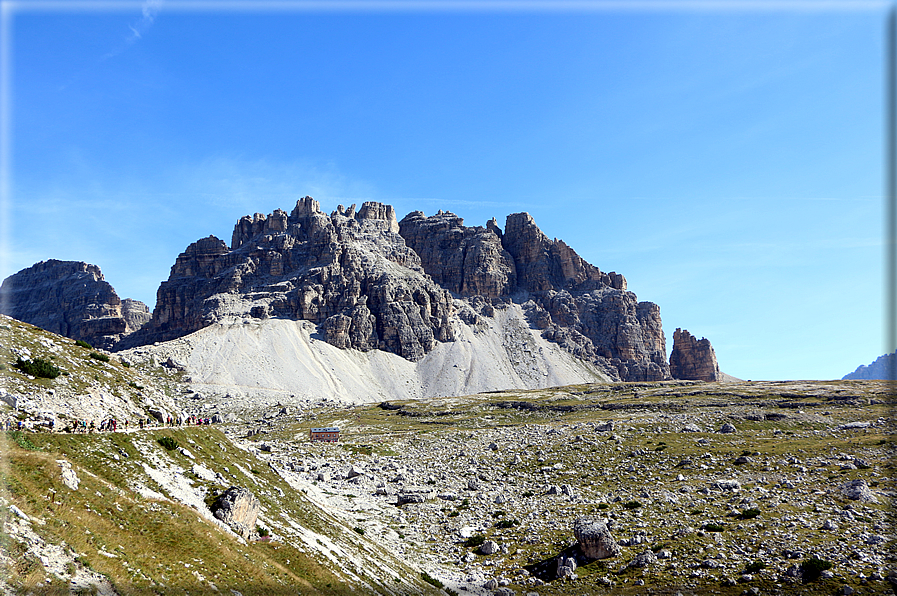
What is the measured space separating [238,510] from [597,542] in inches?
1053

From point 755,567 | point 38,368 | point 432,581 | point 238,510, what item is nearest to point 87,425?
point 38,368

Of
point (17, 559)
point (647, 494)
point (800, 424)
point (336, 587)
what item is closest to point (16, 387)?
point (17, 559)

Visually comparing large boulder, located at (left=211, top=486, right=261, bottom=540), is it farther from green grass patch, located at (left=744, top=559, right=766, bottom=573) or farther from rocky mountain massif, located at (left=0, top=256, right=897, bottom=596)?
green grass patch, located at (left=744, top=559, right=766, bottom=573)

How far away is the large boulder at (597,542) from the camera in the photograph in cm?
3912

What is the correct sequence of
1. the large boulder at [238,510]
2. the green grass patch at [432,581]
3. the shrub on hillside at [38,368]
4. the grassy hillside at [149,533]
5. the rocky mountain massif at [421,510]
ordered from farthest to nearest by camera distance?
the green grass patch at [432,581], the shrub on hillside at [38,368], the large boulder at [238,510], the rocky mountain massif at [421,510], the grassy hillside at [149,533]

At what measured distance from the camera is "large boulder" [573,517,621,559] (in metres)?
39.1

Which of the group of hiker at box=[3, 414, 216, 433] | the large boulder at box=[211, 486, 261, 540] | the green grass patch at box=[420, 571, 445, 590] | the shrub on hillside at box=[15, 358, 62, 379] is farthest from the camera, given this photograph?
the green grass patch at box=[420, 571, 445, 590]

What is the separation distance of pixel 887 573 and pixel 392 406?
177 meters

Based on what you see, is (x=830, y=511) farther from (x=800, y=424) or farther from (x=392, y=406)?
(x=392, y=406)

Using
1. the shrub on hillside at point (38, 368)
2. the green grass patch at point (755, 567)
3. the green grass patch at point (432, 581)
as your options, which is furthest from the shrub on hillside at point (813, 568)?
the shrub on hillside at point (38, 368)

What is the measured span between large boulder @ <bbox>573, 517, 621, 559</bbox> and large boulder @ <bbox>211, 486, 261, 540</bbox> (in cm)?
2479

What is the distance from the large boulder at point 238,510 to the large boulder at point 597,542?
24.8 meters

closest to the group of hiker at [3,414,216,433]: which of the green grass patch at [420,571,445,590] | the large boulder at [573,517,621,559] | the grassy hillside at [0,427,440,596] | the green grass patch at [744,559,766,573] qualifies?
the grassy hillside at [0,427,440,596]

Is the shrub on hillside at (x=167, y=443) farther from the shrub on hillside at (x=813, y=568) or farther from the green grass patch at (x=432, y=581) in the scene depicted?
the shrub on hillside at (x=813, y=568)
